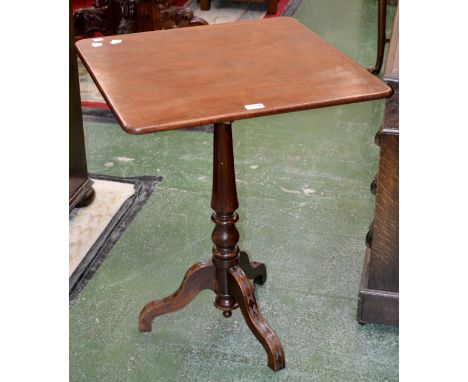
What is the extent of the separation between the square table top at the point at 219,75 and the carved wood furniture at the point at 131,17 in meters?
2.22

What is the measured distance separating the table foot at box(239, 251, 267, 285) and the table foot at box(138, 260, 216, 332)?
177 mm

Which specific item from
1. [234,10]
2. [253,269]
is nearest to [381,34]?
[234,10]

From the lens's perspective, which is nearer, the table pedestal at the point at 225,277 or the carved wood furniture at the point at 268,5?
the table pedestal at the point at 225,277

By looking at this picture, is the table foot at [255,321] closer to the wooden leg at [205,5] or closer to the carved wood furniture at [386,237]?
the carved wood furniture at [386,237]

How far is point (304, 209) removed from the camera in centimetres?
312

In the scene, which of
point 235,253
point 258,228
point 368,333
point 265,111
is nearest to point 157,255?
point 258,228

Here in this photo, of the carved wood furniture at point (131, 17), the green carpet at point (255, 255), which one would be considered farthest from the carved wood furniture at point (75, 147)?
the carved wood furniture at point (131, 17)

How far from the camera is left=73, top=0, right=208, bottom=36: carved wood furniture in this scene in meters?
4.43

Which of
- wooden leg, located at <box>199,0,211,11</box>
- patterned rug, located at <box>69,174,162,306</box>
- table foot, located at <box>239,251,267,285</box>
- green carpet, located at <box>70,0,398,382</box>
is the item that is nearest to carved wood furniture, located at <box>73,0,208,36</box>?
green carpet, located at <box>70,0,398,382</box>

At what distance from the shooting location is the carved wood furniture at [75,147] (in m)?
2.98

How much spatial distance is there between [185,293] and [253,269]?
0.31 metres

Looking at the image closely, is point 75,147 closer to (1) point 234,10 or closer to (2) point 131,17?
(2) point 131,17

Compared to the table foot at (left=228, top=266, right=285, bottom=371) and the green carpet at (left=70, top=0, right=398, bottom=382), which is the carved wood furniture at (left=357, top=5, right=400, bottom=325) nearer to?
the green carpet at (left=70, top=0, right=398, bottom=382)

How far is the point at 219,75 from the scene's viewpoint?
1.93 metres
